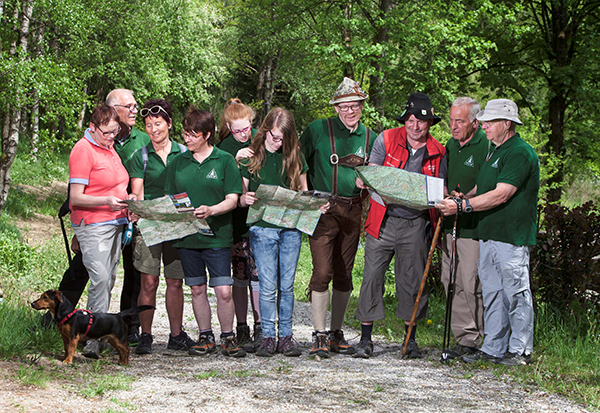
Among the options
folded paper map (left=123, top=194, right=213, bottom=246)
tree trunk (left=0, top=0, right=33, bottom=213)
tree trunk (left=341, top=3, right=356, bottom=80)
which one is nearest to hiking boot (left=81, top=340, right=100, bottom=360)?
folded paper map (left=123, top=194, right=213, bottom=246)

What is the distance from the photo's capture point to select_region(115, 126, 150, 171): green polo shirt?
5523 millimetres

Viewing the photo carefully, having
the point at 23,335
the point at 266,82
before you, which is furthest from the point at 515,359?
the point at 266,82

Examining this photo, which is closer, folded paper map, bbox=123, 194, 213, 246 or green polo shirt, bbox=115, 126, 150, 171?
folded paper map, bbox=123, 194, 213, 246

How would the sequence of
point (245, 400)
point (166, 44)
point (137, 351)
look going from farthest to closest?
1. point (166, 44)
2. point (137, 351)
3. point (245, 400)

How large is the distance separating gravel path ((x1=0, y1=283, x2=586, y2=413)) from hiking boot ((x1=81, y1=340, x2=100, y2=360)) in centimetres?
9

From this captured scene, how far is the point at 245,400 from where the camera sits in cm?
409

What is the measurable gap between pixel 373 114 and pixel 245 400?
12.7m

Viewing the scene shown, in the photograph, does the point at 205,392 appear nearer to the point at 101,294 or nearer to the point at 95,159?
the point at 101,294

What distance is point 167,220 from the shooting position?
5137mm

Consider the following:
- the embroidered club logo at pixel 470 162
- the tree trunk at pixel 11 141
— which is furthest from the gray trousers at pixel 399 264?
the tree trunk at pixel 11 141

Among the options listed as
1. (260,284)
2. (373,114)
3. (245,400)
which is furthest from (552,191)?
(245,400)

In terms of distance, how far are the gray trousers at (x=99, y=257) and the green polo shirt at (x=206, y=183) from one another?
565mm

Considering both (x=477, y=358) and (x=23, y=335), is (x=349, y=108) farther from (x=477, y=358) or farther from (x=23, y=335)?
(x=23, y=335)

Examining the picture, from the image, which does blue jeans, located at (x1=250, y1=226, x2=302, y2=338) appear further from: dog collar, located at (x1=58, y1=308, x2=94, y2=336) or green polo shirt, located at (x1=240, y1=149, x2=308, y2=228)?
dog collar, located at (x1=58, y1=308, x2=94, y2=336)
